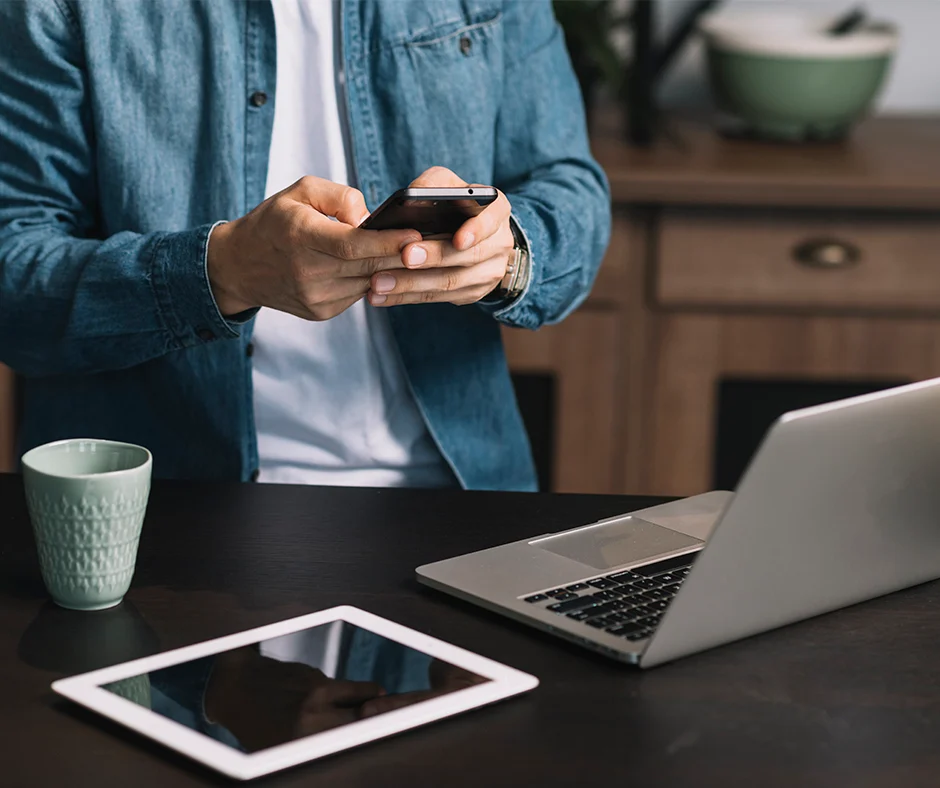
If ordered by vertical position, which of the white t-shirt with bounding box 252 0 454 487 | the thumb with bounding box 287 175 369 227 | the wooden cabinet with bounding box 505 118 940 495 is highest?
the thumb with bounding box 287 175 369 227

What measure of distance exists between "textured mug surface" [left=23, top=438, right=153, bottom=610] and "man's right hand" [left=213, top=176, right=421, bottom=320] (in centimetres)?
26

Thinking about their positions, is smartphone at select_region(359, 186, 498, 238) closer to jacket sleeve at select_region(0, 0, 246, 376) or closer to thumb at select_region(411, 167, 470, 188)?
thumb at select_region(411, 167, 470, 188)

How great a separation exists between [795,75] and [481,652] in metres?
1.77

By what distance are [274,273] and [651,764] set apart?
0.55 metres

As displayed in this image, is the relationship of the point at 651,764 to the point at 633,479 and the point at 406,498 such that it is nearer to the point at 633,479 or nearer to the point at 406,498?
the point at 406,498

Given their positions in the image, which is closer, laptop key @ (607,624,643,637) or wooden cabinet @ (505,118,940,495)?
laptop key @ (607,624,643,637)

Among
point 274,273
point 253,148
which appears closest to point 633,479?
point 253,148

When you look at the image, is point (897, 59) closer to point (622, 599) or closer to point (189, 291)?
point (189, 291)

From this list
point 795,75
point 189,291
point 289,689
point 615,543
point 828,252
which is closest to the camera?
point 289,689

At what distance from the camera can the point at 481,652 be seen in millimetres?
771

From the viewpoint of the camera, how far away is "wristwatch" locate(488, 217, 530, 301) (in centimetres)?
122

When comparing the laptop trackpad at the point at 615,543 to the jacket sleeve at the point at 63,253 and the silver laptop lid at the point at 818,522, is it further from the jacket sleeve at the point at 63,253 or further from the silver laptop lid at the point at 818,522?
the jacket sleeve at the point at 63,253

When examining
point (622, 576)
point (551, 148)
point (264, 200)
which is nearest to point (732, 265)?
point (551, 148)

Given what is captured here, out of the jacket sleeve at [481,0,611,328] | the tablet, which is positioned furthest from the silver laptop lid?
the jacket sleeve at [481,0,611,328]
